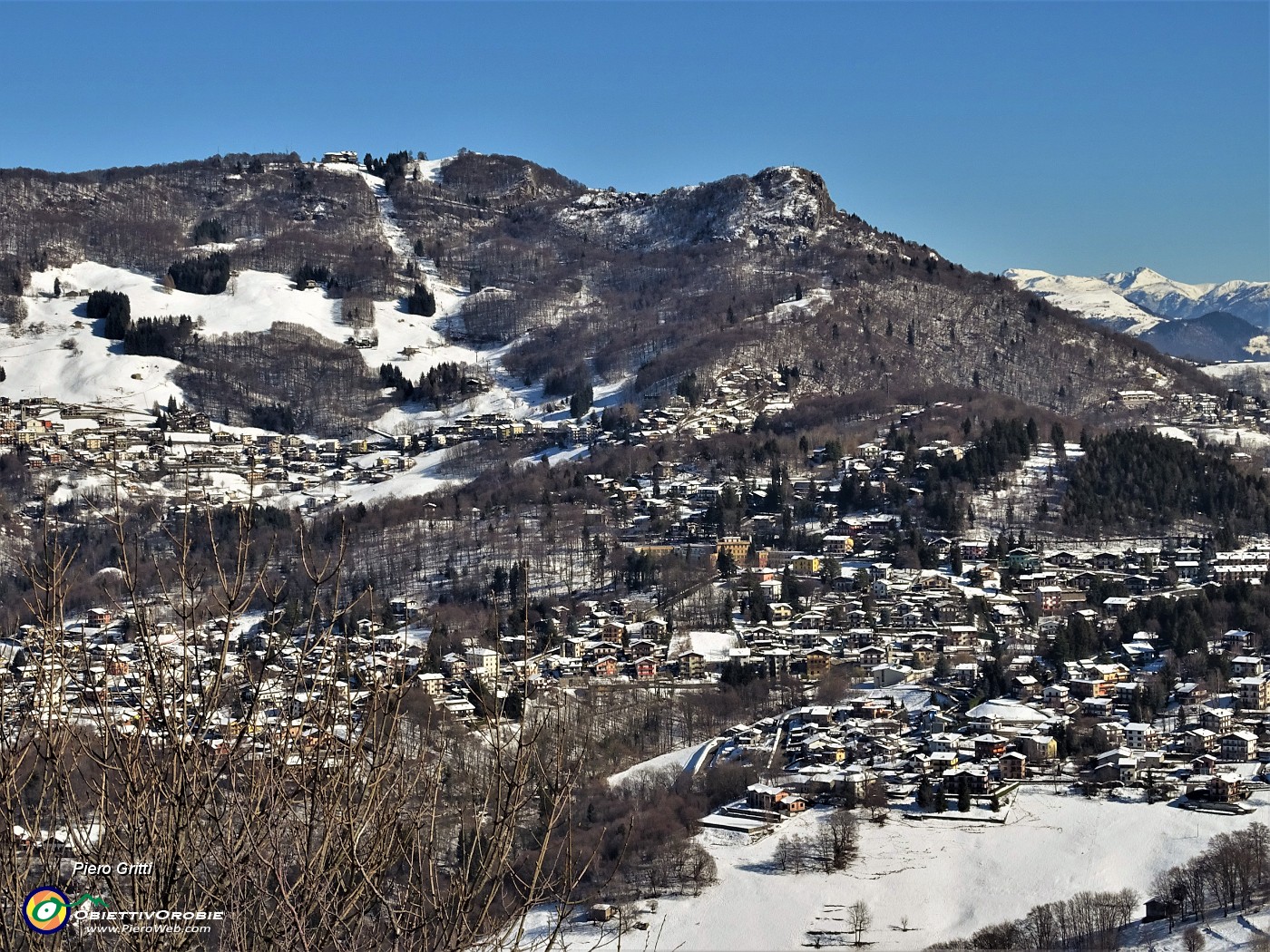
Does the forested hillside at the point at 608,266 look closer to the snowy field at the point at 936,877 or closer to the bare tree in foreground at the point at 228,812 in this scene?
the snowy field at the point at 936,877

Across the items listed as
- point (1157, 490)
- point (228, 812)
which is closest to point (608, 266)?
point (1157, 490)

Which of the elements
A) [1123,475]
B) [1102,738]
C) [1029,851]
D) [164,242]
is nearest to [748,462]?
[1123,475]

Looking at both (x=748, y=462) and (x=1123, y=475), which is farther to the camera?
(x=748, y=462)

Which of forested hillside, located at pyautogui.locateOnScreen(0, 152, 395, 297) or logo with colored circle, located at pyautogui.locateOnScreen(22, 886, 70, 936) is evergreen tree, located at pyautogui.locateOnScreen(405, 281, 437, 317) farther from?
logo with colored circle, located at pyautogui.locateOnScreen(22, 886, 70, 936)

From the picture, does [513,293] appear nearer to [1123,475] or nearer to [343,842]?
[1123,475]

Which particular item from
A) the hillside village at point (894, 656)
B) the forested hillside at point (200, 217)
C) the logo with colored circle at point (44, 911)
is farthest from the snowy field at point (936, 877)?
the forested hillside at point (200, 217)

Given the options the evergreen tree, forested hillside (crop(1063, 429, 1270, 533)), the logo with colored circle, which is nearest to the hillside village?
forested hillside (crop(1063, 429, 1270, 533))
